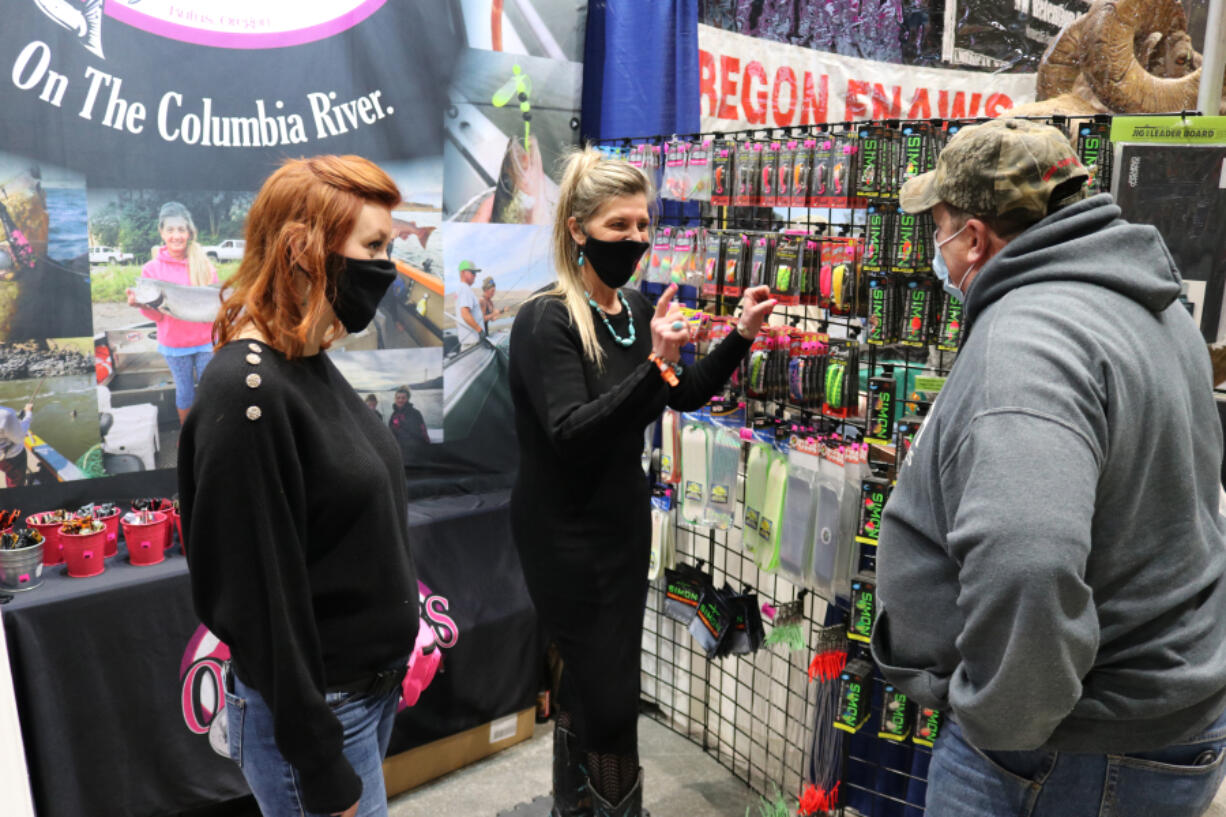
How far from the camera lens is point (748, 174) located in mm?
2859

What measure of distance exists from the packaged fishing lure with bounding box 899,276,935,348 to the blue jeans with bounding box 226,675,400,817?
5.00 feet

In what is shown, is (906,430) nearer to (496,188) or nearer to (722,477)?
(722,477)

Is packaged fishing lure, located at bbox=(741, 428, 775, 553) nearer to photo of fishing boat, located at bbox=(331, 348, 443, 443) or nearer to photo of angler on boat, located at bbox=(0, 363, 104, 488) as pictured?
photo of fishing boat, located at bbox=(331, 348, 443, 443)

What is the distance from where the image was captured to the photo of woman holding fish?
9.22 ft

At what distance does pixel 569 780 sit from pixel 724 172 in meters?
1.82

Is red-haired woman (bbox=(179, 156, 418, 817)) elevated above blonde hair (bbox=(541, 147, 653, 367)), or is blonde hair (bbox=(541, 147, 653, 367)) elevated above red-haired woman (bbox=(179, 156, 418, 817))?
blonde hair (bbox=(541, 147, 653, 367))

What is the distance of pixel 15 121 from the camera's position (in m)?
2.55

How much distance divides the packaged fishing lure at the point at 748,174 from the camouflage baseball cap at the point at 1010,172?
1477mm

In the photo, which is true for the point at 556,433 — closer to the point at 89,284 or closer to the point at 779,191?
the point at 779,191

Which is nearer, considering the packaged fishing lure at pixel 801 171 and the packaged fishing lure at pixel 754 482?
the packaged fishing lure at pixel 801 171

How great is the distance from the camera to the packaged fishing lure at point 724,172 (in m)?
2.92

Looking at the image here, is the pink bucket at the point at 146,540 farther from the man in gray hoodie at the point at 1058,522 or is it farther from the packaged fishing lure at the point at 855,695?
the man in gray hoodie at the point at 1058,522

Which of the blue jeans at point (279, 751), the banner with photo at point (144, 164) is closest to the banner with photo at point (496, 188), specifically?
the banner with photo at point (144, 164)

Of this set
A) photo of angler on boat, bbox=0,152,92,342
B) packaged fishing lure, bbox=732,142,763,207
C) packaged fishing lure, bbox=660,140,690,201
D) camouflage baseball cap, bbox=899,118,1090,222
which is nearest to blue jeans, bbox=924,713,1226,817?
camouflage baseball cap, bbox=899,118,1090,222
